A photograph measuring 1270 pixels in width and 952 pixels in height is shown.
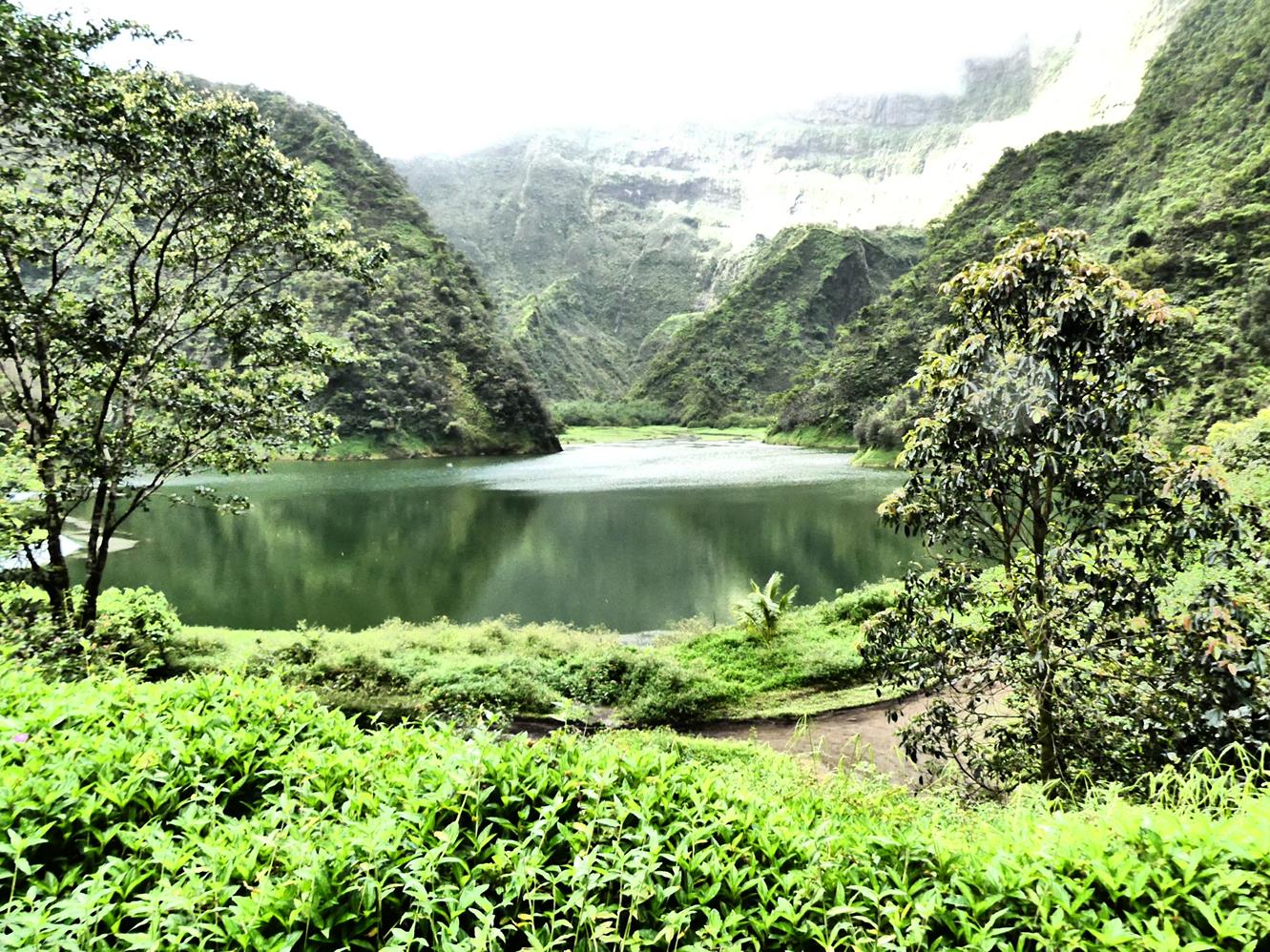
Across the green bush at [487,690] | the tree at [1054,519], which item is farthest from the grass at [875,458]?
the tree at [1054,519]

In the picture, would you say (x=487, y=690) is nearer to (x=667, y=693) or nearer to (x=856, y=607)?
(x=667, y=693)

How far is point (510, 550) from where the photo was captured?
27.3 meters

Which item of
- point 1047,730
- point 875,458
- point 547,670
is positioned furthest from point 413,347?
point 1047,730

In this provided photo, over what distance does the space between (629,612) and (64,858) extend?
57.9 feet

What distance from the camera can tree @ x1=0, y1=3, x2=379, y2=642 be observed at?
27.5 ft

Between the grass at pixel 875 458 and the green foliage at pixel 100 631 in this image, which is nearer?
the green foliage at pixel 100 631

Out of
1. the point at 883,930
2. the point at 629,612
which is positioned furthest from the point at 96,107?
the point at 629,612

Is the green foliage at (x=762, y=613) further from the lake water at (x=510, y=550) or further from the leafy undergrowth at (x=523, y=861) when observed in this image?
the leafy undergrowth at (x=523, y=861)

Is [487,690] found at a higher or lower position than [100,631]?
lower

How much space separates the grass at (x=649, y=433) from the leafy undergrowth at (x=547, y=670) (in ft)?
302

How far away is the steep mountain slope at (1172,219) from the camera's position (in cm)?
3625

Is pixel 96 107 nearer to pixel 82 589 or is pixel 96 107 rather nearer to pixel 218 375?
pixel 218 375

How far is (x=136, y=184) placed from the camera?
941 cm

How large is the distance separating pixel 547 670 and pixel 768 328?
522 ft
